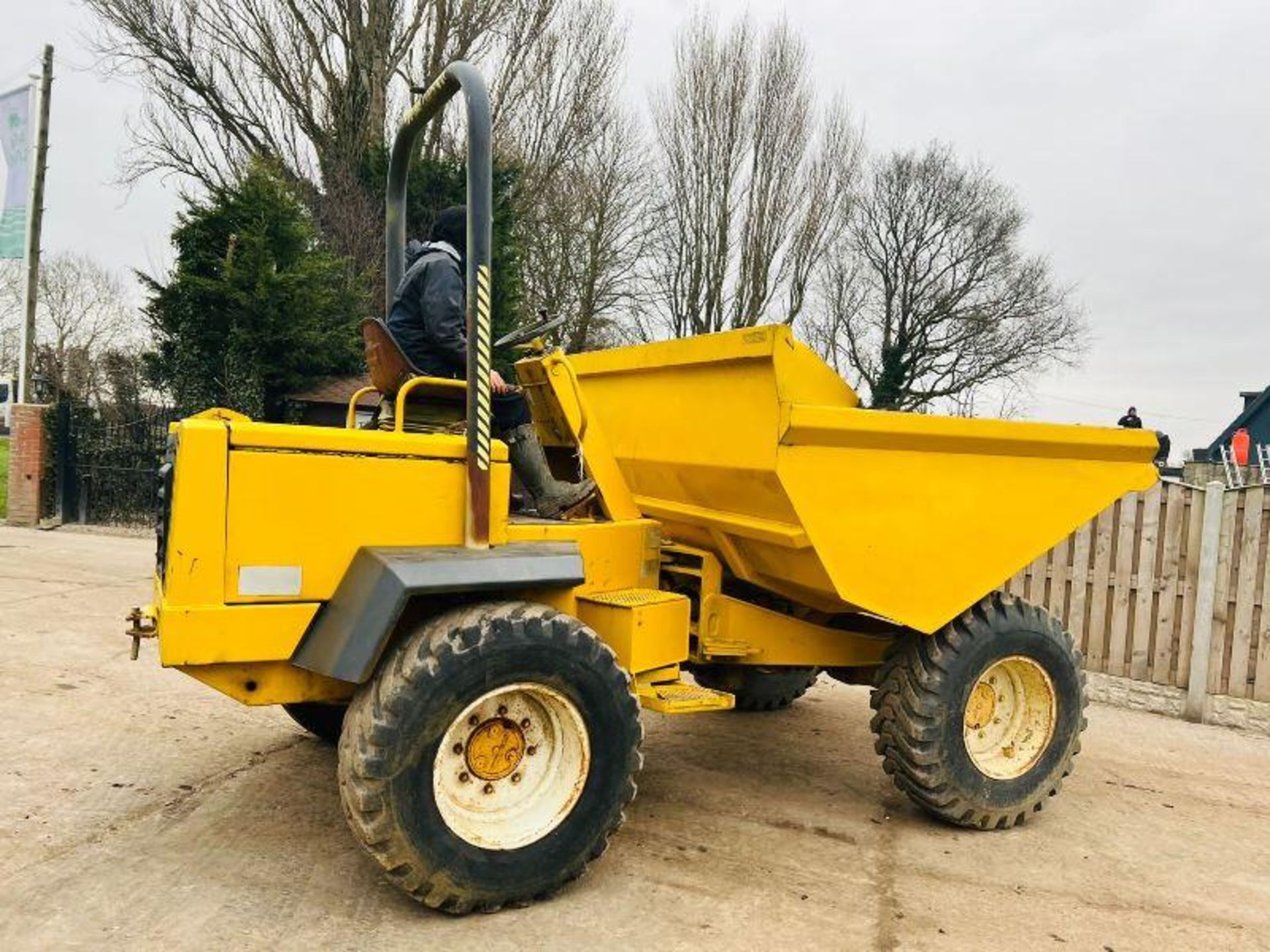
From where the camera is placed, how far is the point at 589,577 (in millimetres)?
3840

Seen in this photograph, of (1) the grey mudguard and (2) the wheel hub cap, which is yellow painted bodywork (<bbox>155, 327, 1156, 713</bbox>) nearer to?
(1) the grey mudguard

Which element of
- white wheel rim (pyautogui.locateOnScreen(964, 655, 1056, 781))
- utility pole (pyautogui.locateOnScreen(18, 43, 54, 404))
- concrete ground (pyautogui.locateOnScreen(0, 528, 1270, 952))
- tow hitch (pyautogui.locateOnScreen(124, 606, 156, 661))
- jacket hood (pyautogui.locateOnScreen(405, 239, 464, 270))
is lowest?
concrete ground (pyautogui.locateOnScreen(0, 528, 1270, 952))

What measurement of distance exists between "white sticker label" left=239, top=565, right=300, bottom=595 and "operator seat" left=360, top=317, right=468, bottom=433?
28.9 inches

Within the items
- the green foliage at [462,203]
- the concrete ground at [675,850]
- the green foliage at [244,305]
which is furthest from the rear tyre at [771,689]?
the green foliage at [244,305]

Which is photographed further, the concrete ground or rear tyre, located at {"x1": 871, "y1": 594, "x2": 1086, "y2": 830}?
rear tyre, located at {"x1": 871, "y1": 594, "x2": 1086, "y2": 830}

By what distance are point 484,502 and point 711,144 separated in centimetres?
2206

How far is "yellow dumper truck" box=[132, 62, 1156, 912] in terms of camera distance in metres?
2.99

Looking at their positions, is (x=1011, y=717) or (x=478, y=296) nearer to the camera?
(x=478, y=296)

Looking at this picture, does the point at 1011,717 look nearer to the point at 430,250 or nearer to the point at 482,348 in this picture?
the point at 482,348

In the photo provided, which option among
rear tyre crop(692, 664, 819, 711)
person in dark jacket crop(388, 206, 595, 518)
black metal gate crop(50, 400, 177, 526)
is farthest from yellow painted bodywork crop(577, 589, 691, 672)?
black metal gate crop(50, 400, 177, 526)

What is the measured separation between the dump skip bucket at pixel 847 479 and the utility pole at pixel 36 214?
13.5 metres

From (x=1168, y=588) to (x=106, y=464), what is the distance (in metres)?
12.7

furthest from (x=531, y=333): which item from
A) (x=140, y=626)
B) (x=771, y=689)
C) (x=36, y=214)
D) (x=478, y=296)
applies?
(x=36, y=214)

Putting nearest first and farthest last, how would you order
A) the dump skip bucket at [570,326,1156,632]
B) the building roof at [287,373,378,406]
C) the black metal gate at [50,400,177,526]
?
the dump skip bucket at [570,326,1156,632] → the black metal gate at [50,400,177,526] → the building roof at [287,373,378,406]
